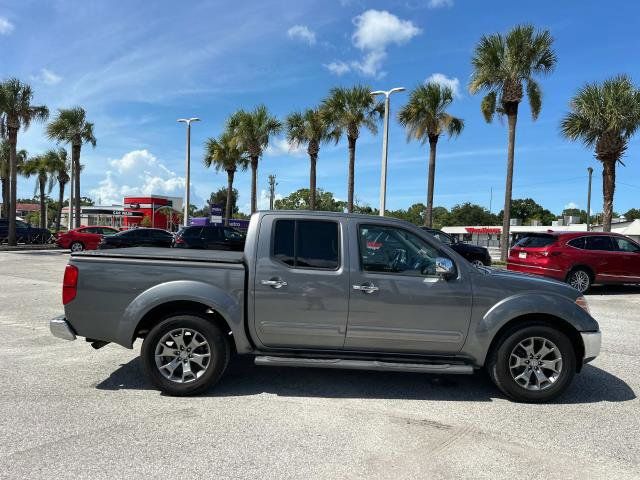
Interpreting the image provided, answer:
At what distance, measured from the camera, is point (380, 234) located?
15.8 ft

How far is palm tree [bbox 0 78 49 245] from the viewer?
2792cm

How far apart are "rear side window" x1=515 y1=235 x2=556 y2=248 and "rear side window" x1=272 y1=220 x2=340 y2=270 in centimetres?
947

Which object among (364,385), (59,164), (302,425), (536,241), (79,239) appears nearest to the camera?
(302,425)

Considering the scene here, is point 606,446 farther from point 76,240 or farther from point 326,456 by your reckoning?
point 76,240

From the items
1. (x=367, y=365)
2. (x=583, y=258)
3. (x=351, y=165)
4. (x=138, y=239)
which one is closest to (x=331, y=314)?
(x=367, y=365)

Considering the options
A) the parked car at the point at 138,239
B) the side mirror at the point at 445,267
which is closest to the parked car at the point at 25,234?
the parked car at the point at 138,239

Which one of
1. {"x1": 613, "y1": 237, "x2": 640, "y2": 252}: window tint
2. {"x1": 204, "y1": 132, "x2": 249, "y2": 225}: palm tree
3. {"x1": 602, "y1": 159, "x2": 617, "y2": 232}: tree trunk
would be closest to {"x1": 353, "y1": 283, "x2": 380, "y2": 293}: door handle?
{"x1": 613, "y1": 237, "x2": 640, "y2": 252}: window tint

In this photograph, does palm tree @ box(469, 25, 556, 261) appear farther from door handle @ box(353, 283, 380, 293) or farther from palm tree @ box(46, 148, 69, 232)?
palm tree @ box(46, 148, 69, 232)

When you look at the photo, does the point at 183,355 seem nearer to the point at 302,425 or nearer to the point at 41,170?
the point at 302,425

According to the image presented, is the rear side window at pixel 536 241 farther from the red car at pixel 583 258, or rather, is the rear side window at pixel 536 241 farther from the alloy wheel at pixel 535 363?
the alloy wheel at pixel 535 363

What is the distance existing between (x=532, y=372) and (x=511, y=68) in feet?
64.6

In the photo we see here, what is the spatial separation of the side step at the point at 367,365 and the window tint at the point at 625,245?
33.8 ft

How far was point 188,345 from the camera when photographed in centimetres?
464

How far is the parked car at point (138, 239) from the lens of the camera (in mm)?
20984
